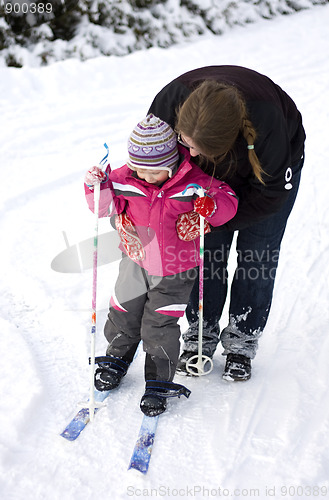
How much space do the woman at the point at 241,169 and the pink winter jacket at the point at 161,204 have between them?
0.10 metres

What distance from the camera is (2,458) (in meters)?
2.07

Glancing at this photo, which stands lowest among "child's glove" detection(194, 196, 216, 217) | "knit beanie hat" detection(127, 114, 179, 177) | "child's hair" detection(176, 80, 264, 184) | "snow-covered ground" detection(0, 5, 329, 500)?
"snow-covered ground" detection(0, 5, 329, 500)

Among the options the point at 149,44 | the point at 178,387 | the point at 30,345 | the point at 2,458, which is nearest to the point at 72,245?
the point at 30,345

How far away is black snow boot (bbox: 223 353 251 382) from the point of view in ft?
8.53

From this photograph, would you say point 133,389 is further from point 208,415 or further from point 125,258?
point 125,258

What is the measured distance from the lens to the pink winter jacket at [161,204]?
221 cm

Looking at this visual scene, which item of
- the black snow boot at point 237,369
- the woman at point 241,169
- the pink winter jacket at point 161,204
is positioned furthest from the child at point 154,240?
the black snow boot at point 237,369

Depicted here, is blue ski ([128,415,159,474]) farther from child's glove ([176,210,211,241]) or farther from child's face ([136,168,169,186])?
child's face ([136,168,169,186])

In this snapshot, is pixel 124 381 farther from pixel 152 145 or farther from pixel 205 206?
pixel 152 145

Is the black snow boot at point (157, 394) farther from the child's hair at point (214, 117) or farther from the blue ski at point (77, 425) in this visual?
the child's hair at point (214, 117)

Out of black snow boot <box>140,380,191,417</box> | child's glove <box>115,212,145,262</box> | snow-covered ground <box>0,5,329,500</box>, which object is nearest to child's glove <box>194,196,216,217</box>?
child's glove <box>115,212,145,262</box>

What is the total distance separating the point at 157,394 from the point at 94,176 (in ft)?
3.37

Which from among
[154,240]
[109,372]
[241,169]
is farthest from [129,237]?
[109,372]

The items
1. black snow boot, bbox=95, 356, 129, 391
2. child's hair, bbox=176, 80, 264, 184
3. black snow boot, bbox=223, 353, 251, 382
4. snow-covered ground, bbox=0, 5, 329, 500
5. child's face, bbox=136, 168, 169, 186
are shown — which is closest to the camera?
child's hair, bbox=176, 80, 264, 184
